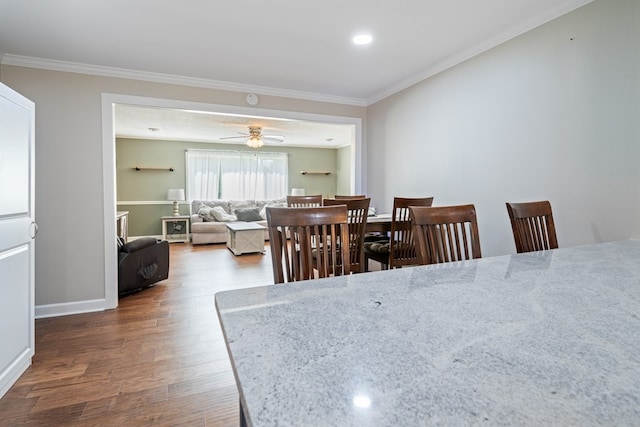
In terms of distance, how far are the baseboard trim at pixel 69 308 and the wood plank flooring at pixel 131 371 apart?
0.09m

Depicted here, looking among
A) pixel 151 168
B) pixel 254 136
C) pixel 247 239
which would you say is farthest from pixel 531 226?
pixel 151 168

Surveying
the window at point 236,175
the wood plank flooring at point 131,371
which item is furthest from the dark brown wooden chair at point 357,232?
the window at point 236,175

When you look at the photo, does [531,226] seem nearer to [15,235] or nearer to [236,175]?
[15,235]

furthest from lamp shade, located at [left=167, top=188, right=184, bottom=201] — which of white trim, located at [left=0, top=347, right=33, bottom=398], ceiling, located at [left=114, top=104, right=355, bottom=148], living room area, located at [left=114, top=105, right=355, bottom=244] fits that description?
white trim, located at [left=0, top=347, right=33, bottom=398]

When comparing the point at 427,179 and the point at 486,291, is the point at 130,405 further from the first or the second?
the point at 427,179

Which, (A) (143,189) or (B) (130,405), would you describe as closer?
(B) (130,405)

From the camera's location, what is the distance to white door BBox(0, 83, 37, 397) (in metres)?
1.81

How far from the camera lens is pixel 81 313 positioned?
305 cm

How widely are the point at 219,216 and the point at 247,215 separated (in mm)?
624

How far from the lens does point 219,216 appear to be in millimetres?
7141

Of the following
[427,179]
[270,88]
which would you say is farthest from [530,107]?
[270,88]

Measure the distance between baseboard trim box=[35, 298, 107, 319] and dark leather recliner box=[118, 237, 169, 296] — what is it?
10.7 inches

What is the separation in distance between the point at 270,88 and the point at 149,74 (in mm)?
1214

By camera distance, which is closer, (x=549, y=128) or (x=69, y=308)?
(x=549, y=128)
